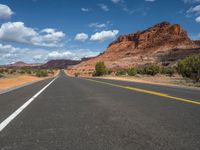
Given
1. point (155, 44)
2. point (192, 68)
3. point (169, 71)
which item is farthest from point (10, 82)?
point (155, 44)

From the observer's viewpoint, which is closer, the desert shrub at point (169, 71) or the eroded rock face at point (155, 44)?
the desert shrub at point (169, 71)

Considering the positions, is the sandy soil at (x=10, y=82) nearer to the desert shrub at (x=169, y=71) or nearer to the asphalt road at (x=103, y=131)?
the asphalt road at (x=103, y=131)

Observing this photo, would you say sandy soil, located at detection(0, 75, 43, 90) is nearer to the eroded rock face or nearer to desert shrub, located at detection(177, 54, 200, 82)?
desert shrub, located at detection(177, 54, 200, 82)

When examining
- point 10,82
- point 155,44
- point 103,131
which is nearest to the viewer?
point 103,131

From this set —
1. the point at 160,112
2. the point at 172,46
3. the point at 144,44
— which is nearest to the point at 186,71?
the point at 160,112

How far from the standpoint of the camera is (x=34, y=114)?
285 inches

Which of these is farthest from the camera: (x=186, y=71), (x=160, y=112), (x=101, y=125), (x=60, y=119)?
(x=186, y=71)

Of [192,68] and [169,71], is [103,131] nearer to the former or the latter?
[192,68]

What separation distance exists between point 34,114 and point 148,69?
71.6 meters

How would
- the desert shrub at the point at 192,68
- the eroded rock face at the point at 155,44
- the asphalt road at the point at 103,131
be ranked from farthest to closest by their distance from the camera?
1. the eroded rock face at the point at 155,44
2. the desert shrub at the point at 192,68
3. the asphalt road at the point at 103,131

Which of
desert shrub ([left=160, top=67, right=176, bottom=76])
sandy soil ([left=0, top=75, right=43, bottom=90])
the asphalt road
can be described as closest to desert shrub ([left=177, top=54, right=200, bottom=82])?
sandy soil ([left=0, top=75, right=43, bottom=90])

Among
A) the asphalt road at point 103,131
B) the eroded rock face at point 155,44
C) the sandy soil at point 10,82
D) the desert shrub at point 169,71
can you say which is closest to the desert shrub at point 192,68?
the sandy soil at point 10,82

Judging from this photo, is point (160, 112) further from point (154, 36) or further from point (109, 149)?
point (154, 36)

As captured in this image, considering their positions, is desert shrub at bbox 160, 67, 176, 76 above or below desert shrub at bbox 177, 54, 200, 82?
below
